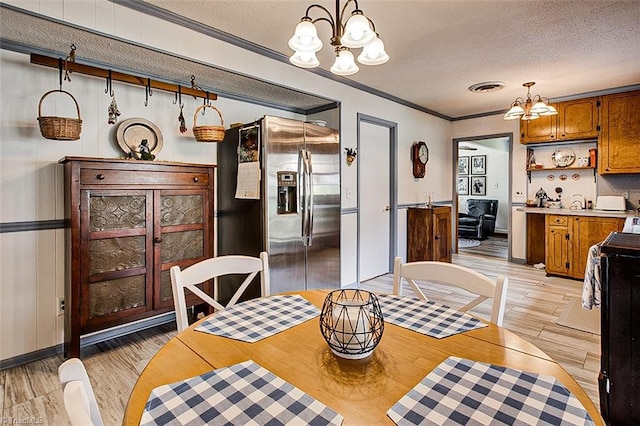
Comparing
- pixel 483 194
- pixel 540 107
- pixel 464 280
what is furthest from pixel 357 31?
pixel 483 194

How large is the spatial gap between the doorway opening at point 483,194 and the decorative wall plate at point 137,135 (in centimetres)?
606

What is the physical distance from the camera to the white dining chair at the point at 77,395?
0.58 m

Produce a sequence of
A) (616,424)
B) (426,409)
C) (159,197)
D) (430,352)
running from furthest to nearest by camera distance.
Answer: (159,197)
(616,424)
(430,352)
(426,409)

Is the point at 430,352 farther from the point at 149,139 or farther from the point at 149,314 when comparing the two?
the point at 149,139

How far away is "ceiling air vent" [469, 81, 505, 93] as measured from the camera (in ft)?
13.9

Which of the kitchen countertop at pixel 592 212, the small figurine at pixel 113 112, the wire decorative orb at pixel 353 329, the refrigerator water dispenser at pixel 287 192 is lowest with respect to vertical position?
the wire decorative orb at pixel 353 329

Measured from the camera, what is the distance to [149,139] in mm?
3014

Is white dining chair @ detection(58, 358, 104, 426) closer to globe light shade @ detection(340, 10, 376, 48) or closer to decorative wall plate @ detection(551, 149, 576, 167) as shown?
globe light shade @ detection(340, 10, 376, 48)

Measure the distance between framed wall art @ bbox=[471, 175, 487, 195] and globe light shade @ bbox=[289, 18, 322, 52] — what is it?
8205 millimetres

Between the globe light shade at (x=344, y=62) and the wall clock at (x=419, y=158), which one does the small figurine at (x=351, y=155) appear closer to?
the wall clock at (x=419, y=158)

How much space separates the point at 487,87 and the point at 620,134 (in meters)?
1.85

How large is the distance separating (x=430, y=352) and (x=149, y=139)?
9.38 ft

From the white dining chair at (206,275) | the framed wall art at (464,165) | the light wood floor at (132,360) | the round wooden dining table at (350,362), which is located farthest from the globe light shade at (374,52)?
the framed wall art at (464,165)

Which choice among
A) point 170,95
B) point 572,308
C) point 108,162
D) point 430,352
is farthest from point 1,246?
point 572,308
